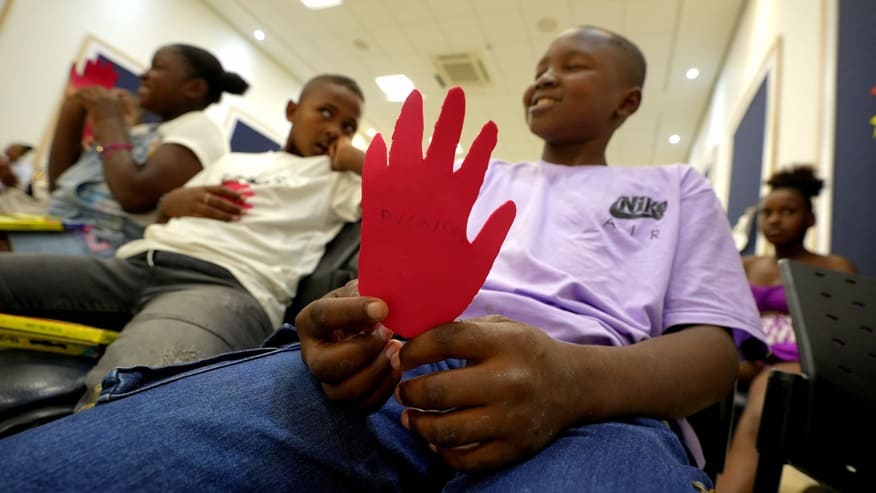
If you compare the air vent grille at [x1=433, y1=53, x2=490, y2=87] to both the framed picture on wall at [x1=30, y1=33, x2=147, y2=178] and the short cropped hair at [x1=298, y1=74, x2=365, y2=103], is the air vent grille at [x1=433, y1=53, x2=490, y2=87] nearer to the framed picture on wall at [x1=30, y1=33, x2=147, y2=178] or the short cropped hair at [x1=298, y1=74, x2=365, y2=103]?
the framed picture on wall at [x1=30, y1=33, x2=147, y2=178]

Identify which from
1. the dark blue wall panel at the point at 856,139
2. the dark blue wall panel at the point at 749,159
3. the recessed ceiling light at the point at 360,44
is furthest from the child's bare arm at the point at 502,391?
the recessed ceiling light at the point at 360,44

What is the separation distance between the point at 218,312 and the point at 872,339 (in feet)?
4.41

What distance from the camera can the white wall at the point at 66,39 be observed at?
330 centimetres

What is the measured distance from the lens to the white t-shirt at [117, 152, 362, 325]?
1.12 m

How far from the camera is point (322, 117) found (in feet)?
4.86

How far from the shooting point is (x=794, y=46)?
2371 millimetres

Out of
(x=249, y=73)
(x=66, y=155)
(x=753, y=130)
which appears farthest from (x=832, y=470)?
(x=249, y=73)

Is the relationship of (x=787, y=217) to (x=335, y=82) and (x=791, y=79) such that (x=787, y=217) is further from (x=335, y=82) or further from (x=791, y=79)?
(x=335, y=82)

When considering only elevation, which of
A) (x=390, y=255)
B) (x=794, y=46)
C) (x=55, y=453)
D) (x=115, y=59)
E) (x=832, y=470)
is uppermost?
(x=115, y=59)

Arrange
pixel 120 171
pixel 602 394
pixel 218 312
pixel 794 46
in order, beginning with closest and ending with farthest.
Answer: pixel 602 394 → pixel 218 312 → pixel 120 171 → pixel 794 46

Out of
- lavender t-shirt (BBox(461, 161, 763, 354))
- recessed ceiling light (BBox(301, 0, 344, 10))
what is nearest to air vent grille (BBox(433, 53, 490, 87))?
recessed ceiling light (BBox(301, 0, 344, 10))

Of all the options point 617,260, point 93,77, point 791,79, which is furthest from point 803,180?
point 93,77

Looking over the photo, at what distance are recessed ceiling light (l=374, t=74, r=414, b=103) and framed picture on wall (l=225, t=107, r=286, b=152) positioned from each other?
1.50m

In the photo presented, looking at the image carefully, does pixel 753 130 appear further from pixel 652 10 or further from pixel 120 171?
pixel 120 171
